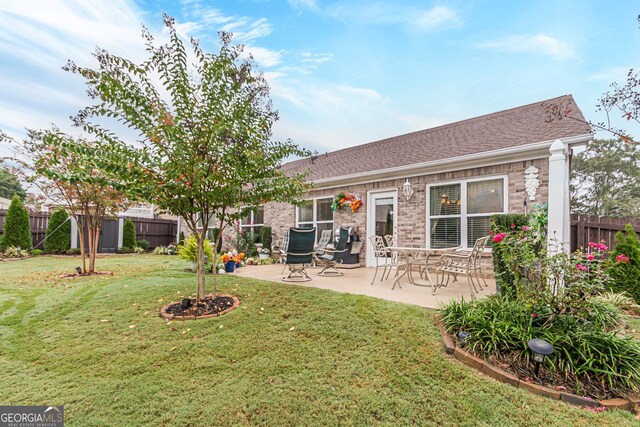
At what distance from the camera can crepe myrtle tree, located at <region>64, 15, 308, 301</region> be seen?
11.5 feet

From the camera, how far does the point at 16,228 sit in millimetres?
10641

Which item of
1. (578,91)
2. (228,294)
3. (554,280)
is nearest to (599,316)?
(554,280)

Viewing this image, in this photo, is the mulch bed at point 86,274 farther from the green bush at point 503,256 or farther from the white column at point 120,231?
the green bush at point 503,256

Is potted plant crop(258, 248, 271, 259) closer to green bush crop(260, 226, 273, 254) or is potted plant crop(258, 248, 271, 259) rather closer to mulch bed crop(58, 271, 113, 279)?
green bush crop(260, 226, 273, 254)

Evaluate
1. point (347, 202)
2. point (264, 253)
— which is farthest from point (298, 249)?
point (264, 253)

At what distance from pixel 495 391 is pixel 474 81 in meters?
9.59

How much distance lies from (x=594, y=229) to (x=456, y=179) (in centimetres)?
293

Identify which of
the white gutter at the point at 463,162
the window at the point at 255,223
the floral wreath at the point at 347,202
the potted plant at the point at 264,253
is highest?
the white gutter at the point at 463,162

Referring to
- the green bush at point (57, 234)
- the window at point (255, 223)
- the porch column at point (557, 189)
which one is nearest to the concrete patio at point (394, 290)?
the porch column at point (557, 189)

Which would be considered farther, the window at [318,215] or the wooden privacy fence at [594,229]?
the window at [318,215]

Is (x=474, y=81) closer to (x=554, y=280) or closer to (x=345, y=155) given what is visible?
(x=345, y=155)

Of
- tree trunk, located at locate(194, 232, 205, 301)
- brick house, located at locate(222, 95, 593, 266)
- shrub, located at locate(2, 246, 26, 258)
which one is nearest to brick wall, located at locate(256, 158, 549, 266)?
brick house, located at locate(222, 95, 593, 266)

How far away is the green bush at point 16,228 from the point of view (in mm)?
10500

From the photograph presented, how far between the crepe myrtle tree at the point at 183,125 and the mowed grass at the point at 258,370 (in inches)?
47.5
